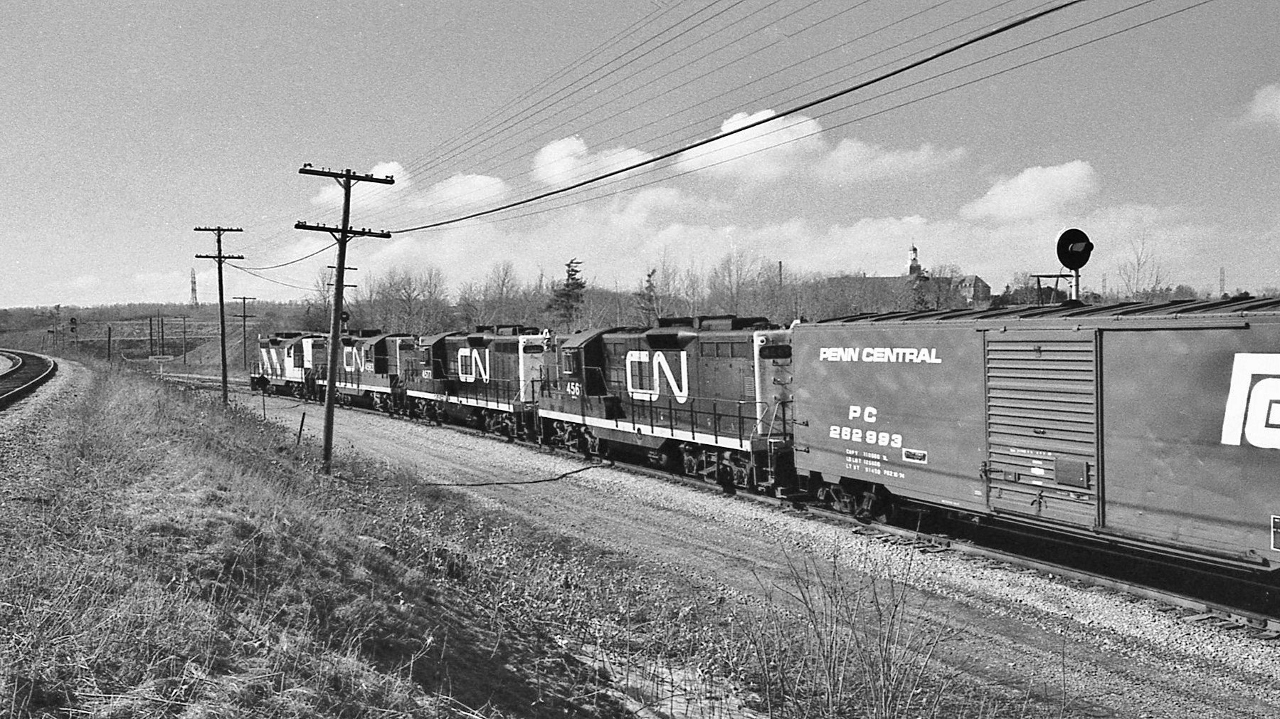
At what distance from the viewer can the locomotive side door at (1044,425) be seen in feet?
33.6

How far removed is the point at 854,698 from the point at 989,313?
740cm

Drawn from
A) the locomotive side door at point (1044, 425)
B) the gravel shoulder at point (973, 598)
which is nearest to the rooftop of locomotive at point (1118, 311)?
the locomotive side door at point (1044, 425)

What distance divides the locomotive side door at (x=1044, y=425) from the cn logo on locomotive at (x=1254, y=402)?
5.00 feet

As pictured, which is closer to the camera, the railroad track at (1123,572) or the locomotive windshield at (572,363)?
the railroad track at (1123,572)

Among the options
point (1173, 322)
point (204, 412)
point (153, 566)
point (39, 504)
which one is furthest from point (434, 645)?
point (204, 412)

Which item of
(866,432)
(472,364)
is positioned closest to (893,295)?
(472,364)

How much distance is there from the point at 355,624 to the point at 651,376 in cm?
1362

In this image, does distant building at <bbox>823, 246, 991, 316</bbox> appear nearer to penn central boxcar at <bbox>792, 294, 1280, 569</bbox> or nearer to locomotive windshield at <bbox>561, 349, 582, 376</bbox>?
locomotive windshield at <bbox>561, 349, 582, 376</bbox>

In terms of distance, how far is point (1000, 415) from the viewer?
1132 centimetres

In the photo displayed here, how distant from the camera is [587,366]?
22531 mm

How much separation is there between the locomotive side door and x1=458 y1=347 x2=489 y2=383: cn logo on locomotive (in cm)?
2087

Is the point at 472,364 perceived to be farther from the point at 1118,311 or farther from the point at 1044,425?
the point at 1118,311

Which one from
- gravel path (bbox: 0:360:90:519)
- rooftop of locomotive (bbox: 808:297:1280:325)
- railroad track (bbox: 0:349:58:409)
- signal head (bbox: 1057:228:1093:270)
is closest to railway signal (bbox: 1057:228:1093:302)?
signal head (bbox: 1057:228:1093:270)

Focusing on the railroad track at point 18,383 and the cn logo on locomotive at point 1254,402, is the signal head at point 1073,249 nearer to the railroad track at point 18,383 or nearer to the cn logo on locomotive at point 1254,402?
the cn logo on locomotive at point 1254,402
